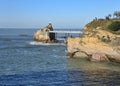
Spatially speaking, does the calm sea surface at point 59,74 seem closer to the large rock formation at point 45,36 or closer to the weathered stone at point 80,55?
the weathered stone at point 80,55

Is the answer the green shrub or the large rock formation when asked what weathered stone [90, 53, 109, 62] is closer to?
the green shrub

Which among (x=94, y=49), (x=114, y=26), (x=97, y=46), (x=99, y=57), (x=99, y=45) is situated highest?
(x=114, y=26)

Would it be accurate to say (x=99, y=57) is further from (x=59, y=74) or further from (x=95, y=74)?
(x=59, y=74)

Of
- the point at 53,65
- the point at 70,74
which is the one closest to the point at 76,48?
the point at 53,65

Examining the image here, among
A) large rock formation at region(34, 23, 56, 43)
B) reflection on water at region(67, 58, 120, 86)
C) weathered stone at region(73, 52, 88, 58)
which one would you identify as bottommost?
large rock formation at region(34, 23, 56, 43)

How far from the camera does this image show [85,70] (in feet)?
187

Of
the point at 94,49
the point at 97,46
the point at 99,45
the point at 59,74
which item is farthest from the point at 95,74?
the point at 94,49

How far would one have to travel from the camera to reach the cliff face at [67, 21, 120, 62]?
68.6 meters

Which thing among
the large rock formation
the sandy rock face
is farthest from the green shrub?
the large rock formation

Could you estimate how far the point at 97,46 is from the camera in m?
71.9

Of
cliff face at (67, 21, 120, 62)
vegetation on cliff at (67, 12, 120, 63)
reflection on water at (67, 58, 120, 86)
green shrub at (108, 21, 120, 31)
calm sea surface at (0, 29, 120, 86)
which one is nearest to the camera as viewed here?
calm sea surface at (0, 29, 120, 86)

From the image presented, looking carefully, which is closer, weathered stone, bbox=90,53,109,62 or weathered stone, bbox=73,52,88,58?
weathered stone, bbox=90,53,109,62

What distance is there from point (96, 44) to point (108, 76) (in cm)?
2236

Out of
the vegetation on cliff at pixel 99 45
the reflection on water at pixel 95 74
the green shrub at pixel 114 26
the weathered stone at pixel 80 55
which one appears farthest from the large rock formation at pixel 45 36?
the reflection on water at pixel 95 74
